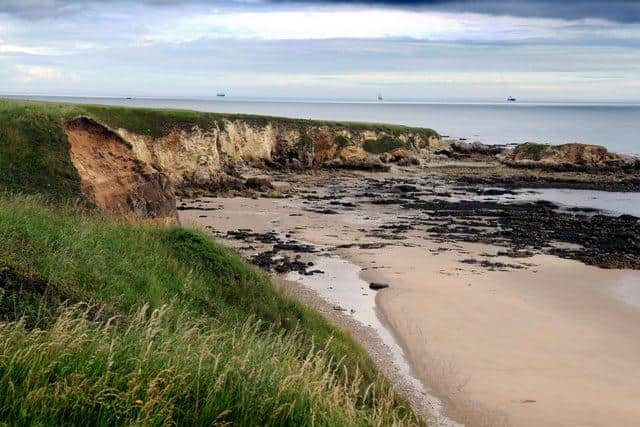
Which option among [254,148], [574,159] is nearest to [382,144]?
[254,148]

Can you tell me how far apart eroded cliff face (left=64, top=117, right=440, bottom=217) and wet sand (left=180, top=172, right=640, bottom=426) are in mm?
6733

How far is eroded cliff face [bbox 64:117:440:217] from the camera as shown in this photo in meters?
21.0

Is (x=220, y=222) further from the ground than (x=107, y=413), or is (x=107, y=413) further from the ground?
(x=107, y=413)

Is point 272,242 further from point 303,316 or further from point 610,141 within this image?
point 610,141

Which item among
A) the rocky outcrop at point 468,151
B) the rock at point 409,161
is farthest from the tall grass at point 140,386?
the rocky outcrop at point 468,151

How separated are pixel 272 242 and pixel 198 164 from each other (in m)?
19.8

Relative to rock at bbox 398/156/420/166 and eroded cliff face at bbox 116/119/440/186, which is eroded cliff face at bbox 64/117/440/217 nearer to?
eroded cliff face at bbox 116/119/440/186

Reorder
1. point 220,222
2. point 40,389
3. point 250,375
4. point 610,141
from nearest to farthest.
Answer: point 40,389
point 250,375
point 220,222
point 610,141

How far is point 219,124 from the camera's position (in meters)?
52.2

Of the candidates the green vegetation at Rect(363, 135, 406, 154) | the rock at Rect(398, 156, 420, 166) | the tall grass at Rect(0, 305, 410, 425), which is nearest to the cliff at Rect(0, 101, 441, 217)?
the green vegetation at Rect(363, 135, 406, 154)

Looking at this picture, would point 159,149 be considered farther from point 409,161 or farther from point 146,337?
point 146,337

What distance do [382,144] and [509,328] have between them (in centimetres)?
5246

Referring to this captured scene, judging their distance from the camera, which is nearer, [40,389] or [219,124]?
[40,389]

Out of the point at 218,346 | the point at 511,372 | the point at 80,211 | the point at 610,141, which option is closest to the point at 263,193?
the point at 80,211
